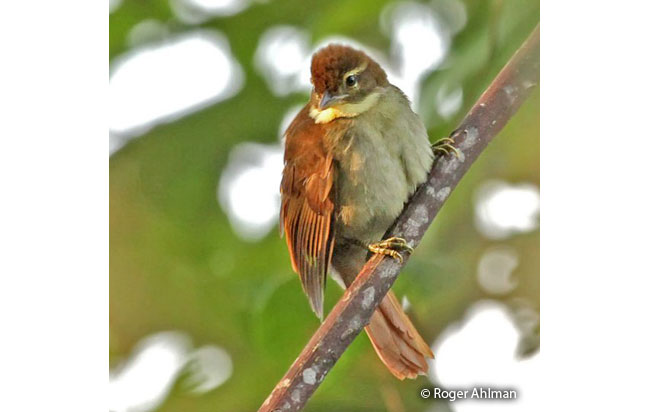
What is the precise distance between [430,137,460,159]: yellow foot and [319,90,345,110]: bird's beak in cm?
40

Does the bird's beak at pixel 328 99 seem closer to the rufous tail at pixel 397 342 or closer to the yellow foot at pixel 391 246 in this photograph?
the yellow foot at pixel 391 246

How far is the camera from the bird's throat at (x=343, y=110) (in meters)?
3.13

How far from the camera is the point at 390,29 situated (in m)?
3.17

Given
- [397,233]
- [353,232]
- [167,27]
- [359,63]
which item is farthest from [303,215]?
[167,27]

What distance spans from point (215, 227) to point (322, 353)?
0.81 meters

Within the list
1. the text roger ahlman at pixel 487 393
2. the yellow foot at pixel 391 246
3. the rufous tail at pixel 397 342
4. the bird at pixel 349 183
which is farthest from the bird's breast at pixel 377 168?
the text roger ahlman at pixel 487 393

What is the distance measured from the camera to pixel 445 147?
2.97 metres

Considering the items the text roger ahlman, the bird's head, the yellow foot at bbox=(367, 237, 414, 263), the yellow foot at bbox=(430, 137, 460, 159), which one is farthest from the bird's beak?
the text roger ahlman

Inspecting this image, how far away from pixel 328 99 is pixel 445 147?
462 mm

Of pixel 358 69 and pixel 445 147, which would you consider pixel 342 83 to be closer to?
pixel 358 69

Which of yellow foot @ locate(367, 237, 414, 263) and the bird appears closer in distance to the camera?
yellow foot @ locate(367, 237, 414, 263)

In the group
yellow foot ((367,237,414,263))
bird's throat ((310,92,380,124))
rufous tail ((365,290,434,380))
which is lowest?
rufous tail ((365,290,434,380))

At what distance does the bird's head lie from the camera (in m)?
3.11

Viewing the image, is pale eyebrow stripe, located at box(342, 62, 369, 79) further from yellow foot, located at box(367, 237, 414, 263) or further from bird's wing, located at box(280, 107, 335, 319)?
yellow foot, located at box(367, 237, 414, 263)
